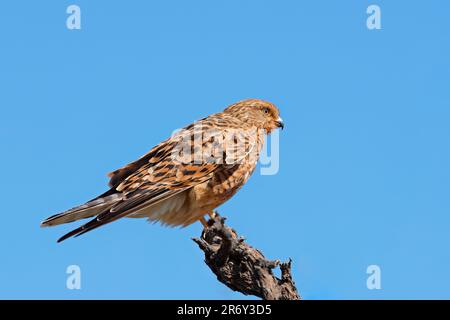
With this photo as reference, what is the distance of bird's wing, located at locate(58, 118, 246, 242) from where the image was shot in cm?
756

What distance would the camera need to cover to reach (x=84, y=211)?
7.62 m

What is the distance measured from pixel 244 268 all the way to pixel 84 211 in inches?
63.8

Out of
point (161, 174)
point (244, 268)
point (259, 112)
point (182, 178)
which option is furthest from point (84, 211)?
point (259, 112)

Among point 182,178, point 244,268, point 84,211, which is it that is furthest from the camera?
point 182,178

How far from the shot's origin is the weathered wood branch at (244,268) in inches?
294

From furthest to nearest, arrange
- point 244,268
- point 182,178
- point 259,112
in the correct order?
point 259,112 < point 182,178 < point 244,268

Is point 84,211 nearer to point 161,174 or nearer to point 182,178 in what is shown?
point 161,174

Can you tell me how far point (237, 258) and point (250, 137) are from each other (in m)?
1.76

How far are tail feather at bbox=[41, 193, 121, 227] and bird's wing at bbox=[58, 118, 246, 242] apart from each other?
0.49 feet

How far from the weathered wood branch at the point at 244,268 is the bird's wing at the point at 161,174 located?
1.86 ft

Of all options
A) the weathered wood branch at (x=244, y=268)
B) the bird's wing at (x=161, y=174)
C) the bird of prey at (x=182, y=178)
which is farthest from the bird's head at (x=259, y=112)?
the weathered wood branch at (x=244, y=268)
